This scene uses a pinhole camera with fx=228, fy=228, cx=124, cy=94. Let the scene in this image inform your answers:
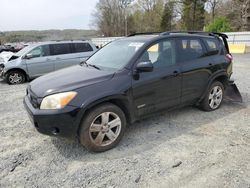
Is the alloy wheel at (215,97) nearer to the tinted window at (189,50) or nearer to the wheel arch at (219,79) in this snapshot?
the wheel arch at (219,79)

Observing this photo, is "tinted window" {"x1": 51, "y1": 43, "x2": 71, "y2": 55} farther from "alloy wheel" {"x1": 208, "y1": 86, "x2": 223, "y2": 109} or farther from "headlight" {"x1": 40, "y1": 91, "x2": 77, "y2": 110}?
"headlight" {"x1": 40, "y1": 91, "x2": 77, "y2": 110}

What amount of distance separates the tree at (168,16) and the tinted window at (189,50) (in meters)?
44.4

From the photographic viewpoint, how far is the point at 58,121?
2.94m

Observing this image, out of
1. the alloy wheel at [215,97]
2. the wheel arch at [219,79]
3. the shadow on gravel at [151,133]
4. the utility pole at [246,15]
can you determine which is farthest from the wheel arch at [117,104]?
the utility pole at [246,15]

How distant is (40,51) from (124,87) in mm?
6585

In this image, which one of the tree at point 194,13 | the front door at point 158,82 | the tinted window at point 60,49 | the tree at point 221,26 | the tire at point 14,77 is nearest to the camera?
the front door at point 158,82

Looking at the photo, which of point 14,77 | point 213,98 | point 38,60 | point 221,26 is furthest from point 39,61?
point 221,26

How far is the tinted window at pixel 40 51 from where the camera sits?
8.72 metres

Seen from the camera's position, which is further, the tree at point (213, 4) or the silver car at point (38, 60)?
the tree at point (213, 4)

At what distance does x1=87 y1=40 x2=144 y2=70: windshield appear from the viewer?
3.65 meters

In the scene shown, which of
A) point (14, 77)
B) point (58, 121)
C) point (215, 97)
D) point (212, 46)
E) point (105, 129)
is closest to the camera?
point (58, 121)

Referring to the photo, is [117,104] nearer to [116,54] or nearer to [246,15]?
[116,54]

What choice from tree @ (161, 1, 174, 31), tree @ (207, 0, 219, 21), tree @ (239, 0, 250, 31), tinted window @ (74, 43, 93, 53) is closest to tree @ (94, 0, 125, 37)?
tree @ (161, 1, 174, 31)

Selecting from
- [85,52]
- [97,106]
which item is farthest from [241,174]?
[85,52]
